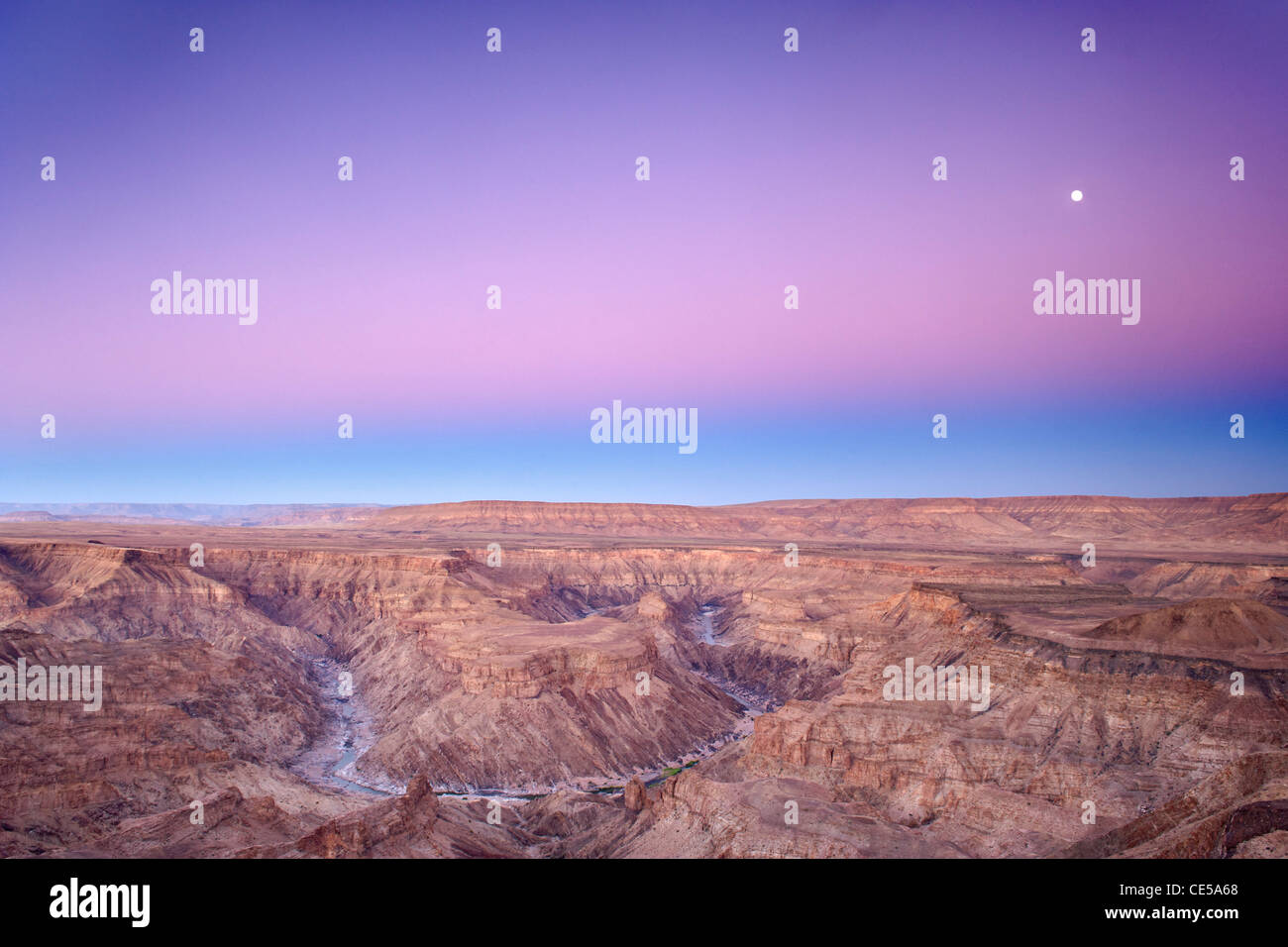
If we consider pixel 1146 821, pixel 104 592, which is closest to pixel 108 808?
pixel 1146 821

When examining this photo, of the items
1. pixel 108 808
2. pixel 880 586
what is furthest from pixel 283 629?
pixel 880 586

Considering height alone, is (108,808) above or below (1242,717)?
below
